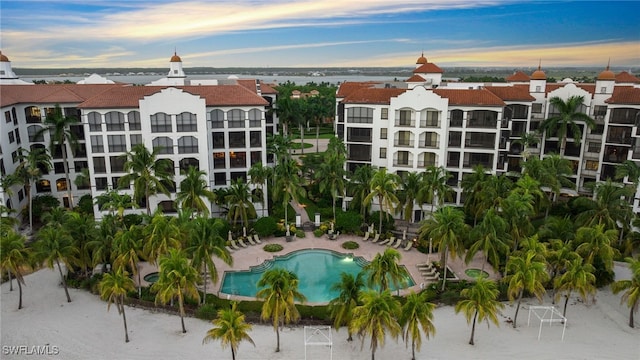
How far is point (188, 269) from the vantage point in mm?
30500

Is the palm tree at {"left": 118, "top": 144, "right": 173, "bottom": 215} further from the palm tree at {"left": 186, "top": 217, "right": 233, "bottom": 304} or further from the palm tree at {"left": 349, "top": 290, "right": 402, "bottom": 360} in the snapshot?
the palm tree at {"left": 349, "top": 290, "right": 402, "bottom": 360}

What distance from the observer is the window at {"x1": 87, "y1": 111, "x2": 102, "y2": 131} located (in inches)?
1953

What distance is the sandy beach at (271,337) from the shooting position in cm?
3062

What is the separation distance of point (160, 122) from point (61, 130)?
12.6m

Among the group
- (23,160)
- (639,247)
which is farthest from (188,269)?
(639,247)

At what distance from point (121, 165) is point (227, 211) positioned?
13.5 metres

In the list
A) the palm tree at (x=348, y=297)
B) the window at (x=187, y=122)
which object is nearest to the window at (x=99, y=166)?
the window at (x=187, y=122)

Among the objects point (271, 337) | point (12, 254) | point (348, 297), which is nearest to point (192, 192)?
point (12, 254)

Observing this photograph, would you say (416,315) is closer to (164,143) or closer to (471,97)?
(164,143)

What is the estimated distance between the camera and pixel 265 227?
50500mm

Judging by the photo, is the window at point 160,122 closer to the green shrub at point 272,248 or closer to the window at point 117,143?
the window at point 117,143

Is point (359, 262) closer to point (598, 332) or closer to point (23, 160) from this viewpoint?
point (598, 332)

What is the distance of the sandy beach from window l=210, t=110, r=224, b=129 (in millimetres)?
24050

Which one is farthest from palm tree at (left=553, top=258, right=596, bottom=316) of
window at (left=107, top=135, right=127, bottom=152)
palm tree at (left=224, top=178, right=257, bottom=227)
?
window at (left=107, top=135, right=127, bottom=152)
